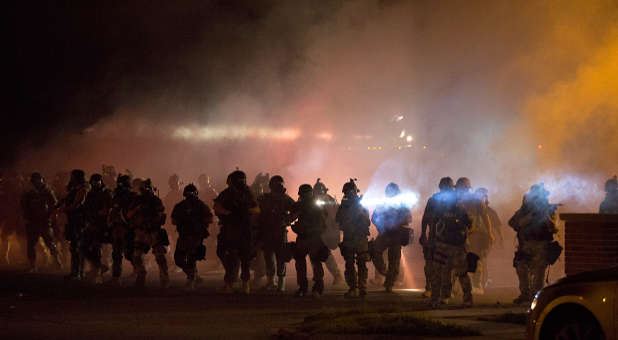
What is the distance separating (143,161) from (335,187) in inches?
259

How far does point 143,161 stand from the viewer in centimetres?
3098

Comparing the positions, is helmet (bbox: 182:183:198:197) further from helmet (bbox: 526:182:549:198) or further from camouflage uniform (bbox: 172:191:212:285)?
helmet (bbox: 526:182:549:198)

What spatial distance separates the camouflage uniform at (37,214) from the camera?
16.8 metres

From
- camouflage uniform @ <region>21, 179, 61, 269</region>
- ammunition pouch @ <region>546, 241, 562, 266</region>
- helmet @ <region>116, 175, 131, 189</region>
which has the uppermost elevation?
helmet @ <region>116, 175, 131, 189</region>

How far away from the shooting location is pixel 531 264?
38.9 feet

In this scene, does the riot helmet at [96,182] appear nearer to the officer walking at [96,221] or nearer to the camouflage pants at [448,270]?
the officer walking at [96,221]

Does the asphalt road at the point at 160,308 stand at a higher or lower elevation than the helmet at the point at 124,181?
lower

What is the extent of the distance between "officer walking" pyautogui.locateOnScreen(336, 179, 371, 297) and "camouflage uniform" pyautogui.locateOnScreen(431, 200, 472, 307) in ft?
5.37

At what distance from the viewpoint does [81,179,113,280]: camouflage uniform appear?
14.7 metres

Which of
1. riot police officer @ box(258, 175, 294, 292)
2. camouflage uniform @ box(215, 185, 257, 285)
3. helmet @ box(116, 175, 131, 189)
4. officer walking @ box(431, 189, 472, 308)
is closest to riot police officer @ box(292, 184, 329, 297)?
riot police officer @ box(258, 175, 294, 292)

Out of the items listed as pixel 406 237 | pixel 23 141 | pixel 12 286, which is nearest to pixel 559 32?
pixel 406 237

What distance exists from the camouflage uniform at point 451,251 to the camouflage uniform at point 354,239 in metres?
1.64

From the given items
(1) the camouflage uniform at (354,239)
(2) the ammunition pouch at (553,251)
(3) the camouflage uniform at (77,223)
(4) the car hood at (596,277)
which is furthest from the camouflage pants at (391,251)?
(4) the car hood at (596,277)

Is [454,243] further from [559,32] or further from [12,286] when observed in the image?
[559,32]
